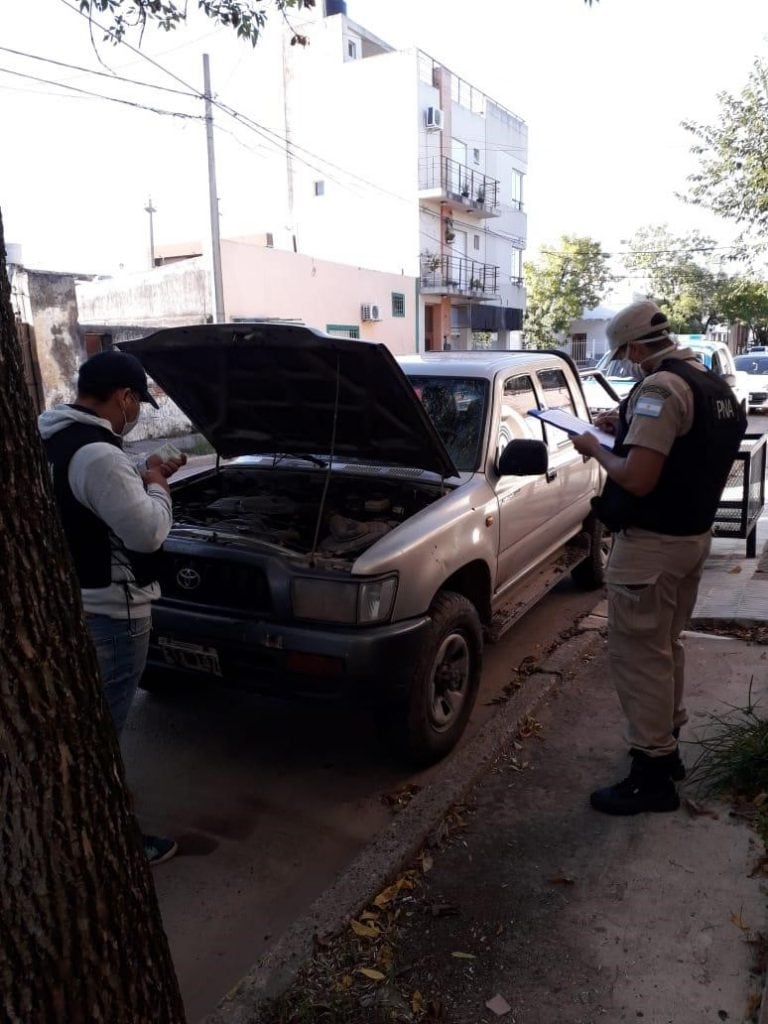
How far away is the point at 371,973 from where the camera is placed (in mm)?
2465

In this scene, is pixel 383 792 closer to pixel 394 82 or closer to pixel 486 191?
pixel 394 82

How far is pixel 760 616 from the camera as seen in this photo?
5328 mm

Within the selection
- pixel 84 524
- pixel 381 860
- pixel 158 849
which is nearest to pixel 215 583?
pixel 84 524

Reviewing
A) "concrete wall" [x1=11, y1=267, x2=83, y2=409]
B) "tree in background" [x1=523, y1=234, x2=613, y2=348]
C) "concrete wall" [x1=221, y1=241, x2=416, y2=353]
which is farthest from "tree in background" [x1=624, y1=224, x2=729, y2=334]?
"concrete wall" [x1=11, y1=267, x2=83, y2=409]

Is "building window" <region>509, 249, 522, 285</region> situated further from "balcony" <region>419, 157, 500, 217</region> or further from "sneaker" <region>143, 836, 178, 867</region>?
"sneaker" <region>143, 836, 178, 867</region>

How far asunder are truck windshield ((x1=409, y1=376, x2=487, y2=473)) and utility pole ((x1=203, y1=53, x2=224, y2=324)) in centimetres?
1520

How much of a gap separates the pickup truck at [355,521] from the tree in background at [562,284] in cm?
3939

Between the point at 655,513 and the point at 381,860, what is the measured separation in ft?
5.40

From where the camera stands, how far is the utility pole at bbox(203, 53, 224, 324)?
57.7 ft

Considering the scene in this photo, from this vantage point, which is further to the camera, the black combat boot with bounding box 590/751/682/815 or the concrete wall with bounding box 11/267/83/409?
the concrete wall with bounding box 11/267/83/409

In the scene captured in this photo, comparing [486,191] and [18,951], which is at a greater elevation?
[486,191]

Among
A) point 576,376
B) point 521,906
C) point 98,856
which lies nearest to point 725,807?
point 521,906

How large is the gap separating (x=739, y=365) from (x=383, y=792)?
74.4 ft

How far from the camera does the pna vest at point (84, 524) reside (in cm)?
264
